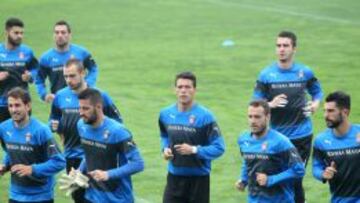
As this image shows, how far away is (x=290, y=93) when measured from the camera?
12.2 metres

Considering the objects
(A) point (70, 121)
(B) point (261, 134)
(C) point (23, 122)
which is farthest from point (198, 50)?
(B) point (261, 134)

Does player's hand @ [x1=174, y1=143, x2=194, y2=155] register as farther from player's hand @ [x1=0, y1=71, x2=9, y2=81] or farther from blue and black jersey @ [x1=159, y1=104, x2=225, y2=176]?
player's hand @ [x1=0, y1=71, x2=9, y2=81]

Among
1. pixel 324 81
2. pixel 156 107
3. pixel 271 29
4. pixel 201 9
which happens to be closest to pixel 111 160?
pixel 156 107

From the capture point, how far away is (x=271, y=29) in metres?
26.2

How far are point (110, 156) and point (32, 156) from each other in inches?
36.3

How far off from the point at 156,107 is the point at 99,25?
30.0ft

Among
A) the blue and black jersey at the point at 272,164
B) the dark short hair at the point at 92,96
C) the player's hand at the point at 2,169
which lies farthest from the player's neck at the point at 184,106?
the player's hand at the point at 2,169

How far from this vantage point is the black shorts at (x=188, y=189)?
35.8 feet

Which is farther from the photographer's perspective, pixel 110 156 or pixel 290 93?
pixel 290 93

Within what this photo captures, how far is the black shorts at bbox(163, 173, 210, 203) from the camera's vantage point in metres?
10.9

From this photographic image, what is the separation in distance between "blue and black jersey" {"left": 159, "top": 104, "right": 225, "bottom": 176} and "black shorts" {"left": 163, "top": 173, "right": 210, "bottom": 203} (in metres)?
0.07

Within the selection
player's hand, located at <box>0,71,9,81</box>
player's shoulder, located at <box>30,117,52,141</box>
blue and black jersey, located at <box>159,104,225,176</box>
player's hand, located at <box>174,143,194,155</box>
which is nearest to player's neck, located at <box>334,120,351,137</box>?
blue and black jersey, located at <box>159,104,225,176</box>

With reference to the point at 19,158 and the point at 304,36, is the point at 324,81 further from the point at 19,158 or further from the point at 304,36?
the point at 19,158

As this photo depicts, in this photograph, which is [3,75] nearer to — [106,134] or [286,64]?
[286,64]
